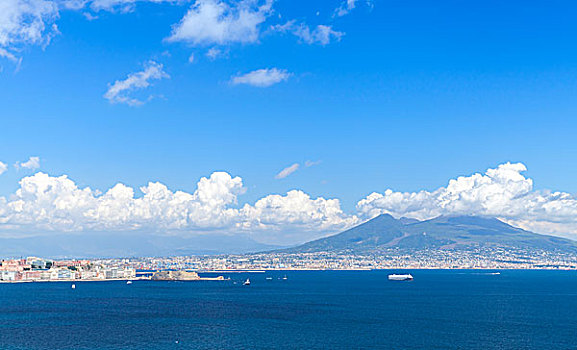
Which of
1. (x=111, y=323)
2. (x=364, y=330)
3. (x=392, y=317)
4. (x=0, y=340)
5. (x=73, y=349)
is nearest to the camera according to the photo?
(x=73, y=349)

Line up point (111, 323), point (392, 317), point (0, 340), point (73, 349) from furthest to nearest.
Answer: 1. point (392, 317)
2. point (111, 323)
3. point (0, 340)
4. point (73, 349)

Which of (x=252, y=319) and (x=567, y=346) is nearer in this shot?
(x=567, y=346)

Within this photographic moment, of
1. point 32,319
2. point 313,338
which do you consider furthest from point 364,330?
point 32,319

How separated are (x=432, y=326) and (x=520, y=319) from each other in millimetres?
35921

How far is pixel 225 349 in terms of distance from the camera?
440 feet

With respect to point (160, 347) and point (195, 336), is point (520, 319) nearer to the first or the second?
point (195, 336)

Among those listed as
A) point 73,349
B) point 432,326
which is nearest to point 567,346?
point 432,326

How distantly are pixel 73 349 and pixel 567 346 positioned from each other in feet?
358

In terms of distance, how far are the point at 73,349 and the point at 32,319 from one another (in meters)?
65.0

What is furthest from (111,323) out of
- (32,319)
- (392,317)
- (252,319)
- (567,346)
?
(567,346)

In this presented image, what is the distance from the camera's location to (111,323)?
584 feet

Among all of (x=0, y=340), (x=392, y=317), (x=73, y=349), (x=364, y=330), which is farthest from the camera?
(x=392, y=317)

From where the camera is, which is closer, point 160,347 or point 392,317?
point 160,347

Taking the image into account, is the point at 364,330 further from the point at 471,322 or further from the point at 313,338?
the point at 471,322
